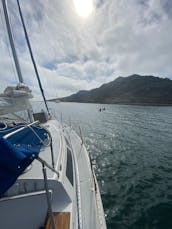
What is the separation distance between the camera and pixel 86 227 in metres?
2.60

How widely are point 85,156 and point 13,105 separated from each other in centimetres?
336

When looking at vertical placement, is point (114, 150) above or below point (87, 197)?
below

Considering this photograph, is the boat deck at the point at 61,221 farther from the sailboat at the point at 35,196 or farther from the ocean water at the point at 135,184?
the ocean water at the point at 135,184

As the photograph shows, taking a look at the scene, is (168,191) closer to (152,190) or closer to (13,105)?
(152,190)

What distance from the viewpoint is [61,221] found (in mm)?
2502

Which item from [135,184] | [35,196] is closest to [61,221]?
[35,196]

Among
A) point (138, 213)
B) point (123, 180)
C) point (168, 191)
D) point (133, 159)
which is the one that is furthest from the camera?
point (133, 159)

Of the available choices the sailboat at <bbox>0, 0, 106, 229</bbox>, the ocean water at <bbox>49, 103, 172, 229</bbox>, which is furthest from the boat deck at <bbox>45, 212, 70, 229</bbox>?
the ocean water at <bbox>49, 103, 172, 229</bbox>

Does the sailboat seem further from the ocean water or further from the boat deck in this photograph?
the ocean water

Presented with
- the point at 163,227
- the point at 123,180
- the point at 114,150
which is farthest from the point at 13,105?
the point at 114,150

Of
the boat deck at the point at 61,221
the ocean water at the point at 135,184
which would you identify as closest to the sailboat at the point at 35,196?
the boat deck at the point at 61,221

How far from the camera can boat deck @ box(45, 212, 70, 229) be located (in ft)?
7.91

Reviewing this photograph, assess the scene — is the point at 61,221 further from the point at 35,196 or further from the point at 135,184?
the point at 135,184

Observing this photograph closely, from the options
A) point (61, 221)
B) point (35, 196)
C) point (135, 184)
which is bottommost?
point (135, 184)
